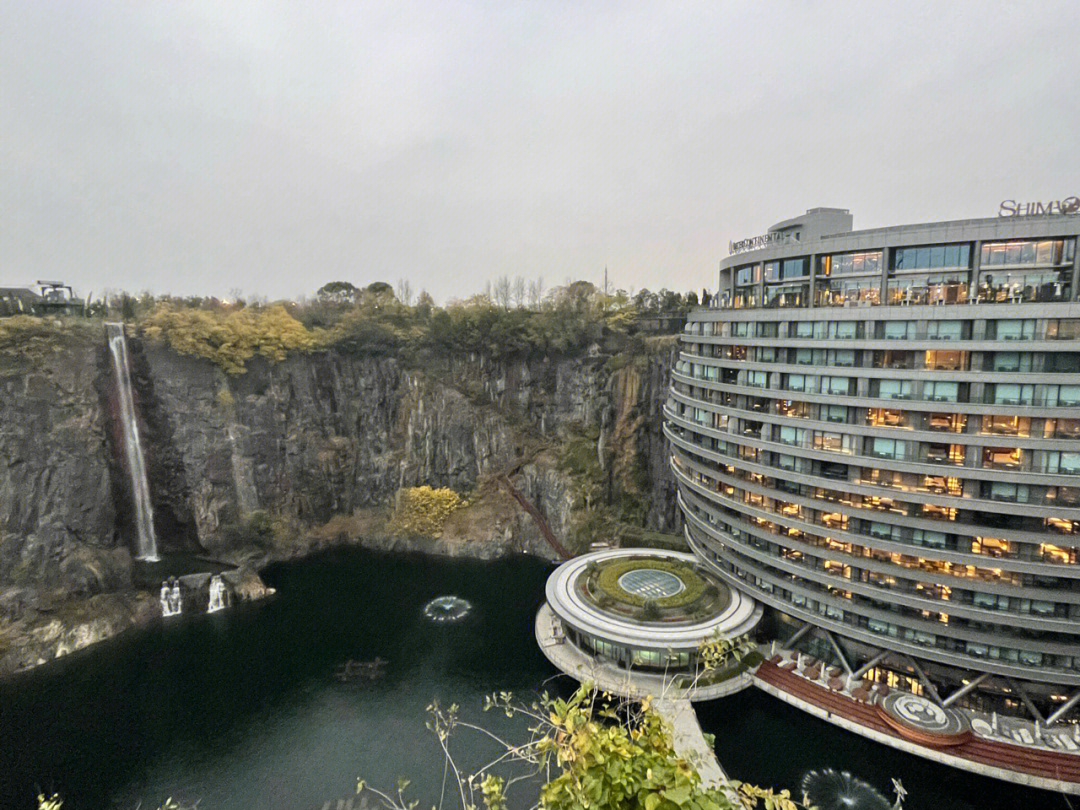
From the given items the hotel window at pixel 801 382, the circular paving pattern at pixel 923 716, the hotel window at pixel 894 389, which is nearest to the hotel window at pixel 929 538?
the hotel window at pixel 894 389

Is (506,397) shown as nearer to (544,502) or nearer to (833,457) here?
(544,502)

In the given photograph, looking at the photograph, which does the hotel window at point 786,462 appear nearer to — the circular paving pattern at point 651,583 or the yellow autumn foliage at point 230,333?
the circular paving pattern at point 651,583

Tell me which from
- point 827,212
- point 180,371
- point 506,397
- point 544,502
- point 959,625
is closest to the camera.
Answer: point 959,625

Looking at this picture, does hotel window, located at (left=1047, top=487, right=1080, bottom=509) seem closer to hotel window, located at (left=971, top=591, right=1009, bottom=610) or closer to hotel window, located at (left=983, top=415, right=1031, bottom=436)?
hotel window, located at (left=983, top=415, right=1031, bottom=436)

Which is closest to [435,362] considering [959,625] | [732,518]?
[732,518]

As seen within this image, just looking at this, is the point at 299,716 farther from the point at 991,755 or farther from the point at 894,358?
the point at 894,358

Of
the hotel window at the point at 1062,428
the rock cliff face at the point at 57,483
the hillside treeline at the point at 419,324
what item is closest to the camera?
the hotel window at the point at 1062,428
